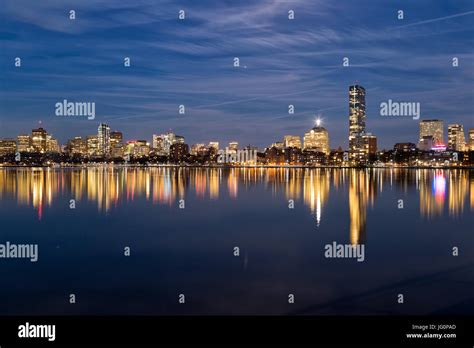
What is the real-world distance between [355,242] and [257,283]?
8.24 meters

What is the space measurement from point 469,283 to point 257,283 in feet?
21.5

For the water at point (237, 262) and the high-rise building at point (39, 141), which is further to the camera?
the high-rise building at point (39, 141)

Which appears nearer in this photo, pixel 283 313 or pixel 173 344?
pixel 173 344

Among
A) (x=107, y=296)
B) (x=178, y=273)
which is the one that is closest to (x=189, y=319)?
(x=107, y=296)

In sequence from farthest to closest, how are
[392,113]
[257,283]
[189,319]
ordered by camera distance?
[392,113] → [257,283] → [189,319]

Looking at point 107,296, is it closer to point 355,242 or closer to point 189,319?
point 189,319

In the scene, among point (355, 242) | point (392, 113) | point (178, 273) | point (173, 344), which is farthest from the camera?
point (355, 242)

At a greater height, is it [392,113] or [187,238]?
[392,113]

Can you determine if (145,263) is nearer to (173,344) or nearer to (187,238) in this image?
(187,238)

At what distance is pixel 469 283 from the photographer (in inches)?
562

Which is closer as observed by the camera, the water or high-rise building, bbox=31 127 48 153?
the water

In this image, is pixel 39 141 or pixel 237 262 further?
pixel 39 141

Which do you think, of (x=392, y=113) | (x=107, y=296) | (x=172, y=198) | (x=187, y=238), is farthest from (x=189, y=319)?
(x=172, y=198)

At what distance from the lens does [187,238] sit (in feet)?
70.8
